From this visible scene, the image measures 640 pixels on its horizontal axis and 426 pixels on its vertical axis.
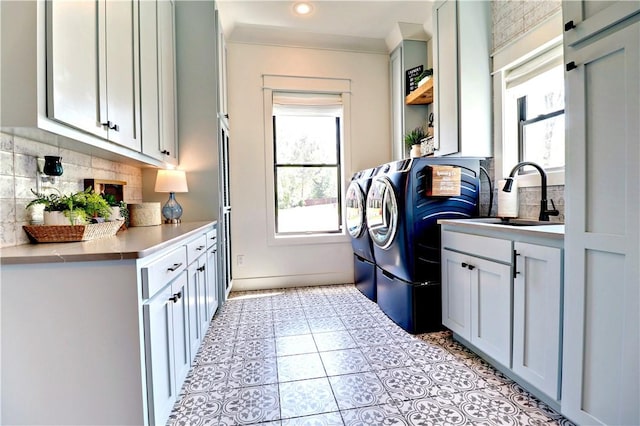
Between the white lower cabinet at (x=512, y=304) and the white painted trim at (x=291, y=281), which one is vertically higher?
the white lower cabinet at (x=512, y=304)

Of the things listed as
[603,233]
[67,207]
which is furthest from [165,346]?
[603,233]

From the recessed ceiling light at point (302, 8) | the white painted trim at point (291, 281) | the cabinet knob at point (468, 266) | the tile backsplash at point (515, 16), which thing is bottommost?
the white painted trim at point (291, 281)

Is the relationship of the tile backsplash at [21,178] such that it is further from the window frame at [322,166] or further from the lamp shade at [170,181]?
the window frame at [322,166]

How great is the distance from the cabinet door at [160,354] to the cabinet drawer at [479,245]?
5.56ft

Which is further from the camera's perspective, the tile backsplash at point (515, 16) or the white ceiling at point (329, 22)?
the white ceiling at point (329, 22)

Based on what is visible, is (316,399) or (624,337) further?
(316,399)

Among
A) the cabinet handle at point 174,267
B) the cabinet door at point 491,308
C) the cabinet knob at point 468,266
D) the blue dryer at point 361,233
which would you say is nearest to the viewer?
the cabinet handle at point 174,267

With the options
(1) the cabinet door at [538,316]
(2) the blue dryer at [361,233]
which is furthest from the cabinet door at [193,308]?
(1) the cabinet door at [538,316]

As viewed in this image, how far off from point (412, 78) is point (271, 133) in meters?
1.63

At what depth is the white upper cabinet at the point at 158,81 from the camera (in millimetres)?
1984

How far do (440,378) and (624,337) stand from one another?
0.91 metres

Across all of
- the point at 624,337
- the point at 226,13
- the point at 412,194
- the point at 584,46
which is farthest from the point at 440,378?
the point at 226,13

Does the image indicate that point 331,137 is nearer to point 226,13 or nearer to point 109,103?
point 226,13

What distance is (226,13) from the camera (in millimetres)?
2973
